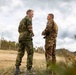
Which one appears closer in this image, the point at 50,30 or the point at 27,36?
the point at 27,36

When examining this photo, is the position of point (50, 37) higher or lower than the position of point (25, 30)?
lower

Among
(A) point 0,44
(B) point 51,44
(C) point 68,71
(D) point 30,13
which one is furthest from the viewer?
(A) point 0,44

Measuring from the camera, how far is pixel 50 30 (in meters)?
11.4

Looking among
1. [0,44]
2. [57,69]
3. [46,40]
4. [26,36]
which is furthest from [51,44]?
[0,44]

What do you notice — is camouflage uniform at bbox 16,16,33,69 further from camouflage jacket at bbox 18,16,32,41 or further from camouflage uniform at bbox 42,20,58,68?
camouflage uniform at bbox 42,20,58,68

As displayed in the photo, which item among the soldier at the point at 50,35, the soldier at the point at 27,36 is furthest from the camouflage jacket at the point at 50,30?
the soldier at the point at 27,36

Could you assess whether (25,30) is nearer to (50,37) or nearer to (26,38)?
(26,38)

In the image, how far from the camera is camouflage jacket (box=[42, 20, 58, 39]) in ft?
37.1

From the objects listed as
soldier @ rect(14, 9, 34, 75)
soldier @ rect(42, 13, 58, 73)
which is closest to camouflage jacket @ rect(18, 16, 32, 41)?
soldier @ rect(14, 9, 34, 75)

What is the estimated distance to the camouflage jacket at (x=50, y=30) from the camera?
11.3m

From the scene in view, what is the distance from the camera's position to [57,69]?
→ 1.19 metres

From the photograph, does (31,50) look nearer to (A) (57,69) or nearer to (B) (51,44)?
(B) (51,44)

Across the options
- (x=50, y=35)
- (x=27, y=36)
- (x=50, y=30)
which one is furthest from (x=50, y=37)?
(x=27, y=36)

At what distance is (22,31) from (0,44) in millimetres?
32892
